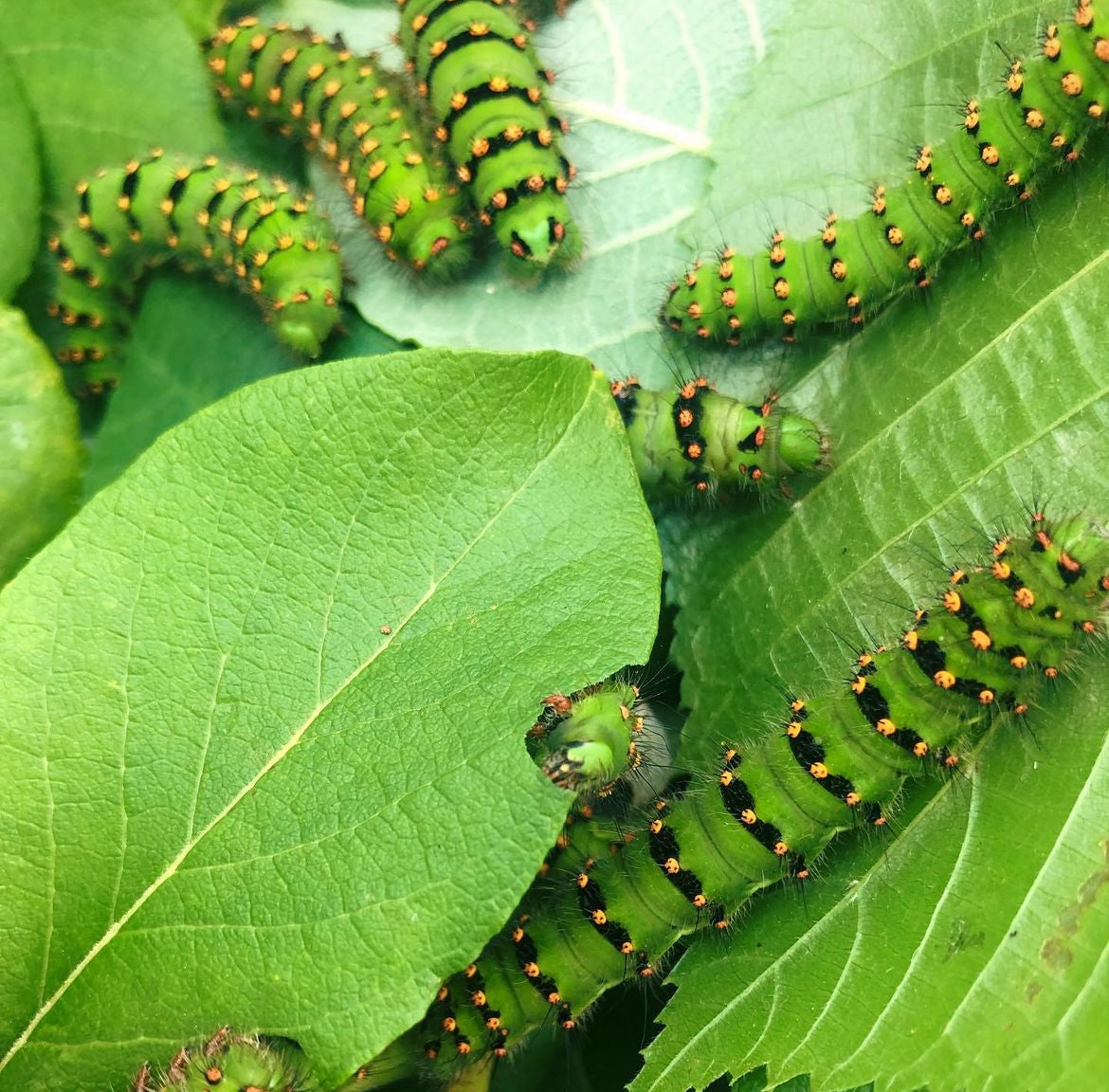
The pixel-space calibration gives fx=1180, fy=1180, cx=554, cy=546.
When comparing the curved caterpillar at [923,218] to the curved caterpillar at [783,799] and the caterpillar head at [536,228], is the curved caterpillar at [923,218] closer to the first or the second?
the caterpillar head at [536,228]

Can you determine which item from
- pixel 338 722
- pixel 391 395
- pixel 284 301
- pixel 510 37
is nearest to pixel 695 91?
pixel 510 37

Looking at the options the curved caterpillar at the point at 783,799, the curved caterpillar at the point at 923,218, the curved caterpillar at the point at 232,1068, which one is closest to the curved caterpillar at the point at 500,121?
the curved caterpillar at the point at 923,218

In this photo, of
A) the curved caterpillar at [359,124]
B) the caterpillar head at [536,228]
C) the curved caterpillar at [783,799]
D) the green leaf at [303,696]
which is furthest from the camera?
the curved caterpillar at [359,124]

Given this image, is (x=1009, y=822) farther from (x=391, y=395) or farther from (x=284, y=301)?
(x=284, y=301)

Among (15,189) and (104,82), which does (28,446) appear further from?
(104,82)

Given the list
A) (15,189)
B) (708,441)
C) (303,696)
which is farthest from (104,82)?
(303,696)

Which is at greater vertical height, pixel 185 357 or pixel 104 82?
pixel 104 82

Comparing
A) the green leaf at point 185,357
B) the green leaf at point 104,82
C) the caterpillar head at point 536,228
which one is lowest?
the green leaf at point 185,357

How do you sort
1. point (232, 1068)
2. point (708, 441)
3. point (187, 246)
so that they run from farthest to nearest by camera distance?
point (187, 246), point (708, 441), point (232, 1068)
